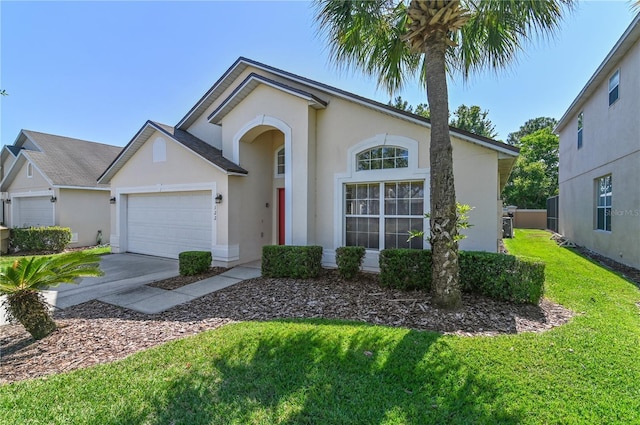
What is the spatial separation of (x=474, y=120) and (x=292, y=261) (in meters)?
33.8

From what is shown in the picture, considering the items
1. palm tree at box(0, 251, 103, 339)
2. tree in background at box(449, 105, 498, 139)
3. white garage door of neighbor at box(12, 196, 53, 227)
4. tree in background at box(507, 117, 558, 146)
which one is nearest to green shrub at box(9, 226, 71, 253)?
white garage door of neighbor at box(12, 196, 53, 227)

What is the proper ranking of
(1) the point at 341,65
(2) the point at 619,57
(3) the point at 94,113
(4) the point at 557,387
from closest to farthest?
1. (4) the point at 557,387
2. (1) the point at 341,65
3. (2) the point at 619,57
4. (3) the point at 94,113

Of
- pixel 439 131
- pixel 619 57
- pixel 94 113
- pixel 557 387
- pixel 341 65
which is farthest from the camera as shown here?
pixel 94 113

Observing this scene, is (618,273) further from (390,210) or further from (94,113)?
(94,113)

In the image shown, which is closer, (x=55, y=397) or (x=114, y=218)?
(x=55, y=397)

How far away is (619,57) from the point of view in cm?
1053

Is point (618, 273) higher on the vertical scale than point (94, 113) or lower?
lower

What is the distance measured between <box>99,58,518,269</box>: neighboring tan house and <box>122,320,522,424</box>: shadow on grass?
4824 mm

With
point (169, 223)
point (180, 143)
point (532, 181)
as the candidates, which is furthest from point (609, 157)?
point (532, 181)

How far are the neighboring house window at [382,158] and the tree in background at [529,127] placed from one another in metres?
51.4

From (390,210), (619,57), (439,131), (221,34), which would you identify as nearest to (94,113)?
(221,34)

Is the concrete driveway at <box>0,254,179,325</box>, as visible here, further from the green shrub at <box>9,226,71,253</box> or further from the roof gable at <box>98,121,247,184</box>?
the green shrub at <box>9,226,71,253</box>

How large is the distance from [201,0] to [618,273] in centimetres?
1521

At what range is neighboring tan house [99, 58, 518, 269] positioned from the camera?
828 cm
